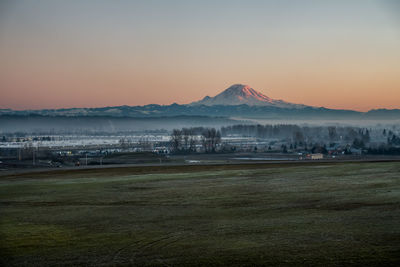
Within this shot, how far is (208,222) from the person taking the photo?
67.2 ft

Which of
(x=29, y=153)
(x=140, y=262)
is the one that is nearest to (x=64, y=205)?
(x=140, y=262)

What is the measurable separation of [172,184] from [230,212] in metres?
13.5

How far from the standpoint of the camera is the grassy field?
15.1 meters

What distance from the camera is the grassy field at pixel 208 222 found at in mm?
15070

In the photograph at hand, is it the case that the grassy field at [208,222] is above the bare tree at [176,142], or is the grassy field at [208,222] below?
below

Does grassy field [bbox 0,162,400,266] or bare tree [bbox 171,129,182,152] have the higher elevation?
bare tree [bbox 171,129,182,152]

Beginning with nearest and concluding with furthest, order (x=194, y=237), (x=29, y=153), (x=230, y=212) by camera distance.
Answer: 1. (x=194, y=237)
2. (x=230, y=212)
3. (x=29, y=153)

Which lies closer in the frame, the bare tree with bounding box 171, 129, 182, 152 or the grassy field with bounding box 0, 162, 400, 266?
the grassy field with bounding box 0, 162, 400, 266

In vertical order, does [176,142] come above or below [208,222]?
above

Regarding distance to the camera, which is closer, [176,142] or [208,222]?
[208,222]

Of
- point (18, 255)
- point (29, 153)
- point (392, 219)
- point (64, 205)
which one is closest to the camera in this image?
point (18, 255)

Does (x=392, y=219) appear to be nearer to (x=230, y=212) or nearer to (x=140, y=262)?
(x=230, y=212)

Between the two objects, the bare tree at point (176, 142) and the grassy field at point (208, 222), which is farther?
the bare tree at point (176, 142)

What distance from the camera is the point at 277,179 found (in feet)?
121
